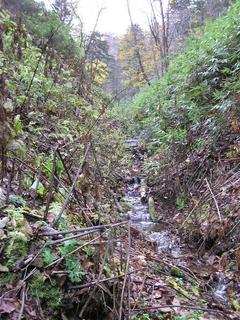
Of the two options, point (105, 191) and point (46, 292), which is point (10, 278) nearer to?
point (46, 292)

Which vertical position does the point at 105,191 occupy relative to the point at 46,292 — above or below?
below

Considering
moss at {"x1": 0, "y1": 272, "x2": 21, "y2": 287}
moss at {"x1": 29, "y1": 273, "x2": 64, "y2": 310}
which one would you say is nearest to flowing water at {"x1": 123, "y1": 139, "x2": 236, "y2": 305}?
moss at {"x1": 29, "y1": 273, "x2": 64, "y2": 310}

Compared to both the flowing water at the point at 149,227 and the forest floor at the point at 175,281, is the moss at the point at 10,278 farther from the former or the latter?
the flowing water at the point at 149,227

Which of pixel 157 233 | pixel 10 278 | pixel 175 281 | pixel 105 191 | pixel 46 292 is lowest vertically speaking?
pixel 157 233

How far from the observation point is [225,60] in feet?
25.8

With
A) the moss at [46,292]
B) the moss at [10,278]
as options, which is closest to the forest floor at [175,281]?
the moss at [46,292]

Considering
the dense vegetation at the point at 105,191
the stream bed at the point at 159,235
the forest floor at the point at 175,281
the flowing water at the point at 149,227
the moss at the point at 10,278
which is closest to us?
the moss at the point at 10,278

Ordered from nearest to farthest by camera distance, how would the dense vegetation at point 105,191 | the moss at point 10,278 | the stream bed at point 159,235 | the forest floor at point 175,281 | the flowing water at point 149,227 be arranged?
the moss at point 10,278 < the dense vegetation at point 105,191 < the forest floor at point 175,281 < the stream bed at point 159,235 < the flowing water at point 149,227

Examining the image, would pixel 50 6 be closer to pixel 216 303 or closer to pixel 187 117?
pixel 187 117

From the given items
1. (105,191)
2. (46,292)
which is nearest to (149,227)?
(105,191)

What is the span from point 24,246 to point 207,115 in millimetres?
5476

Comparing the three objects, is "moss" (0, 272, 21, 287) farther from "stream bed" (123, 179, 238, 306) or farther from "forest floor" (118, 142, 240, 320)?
"stream bed" (123, 179, 238, 306)

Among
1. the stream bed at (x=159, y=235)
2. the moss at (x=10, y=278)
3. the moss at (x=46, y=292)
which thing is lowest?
the stream bed at (x=159, y=235)

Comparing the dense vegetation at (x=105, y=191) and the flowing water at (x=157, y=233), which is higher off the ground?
the dense vegetation at (x=105, y=191)
